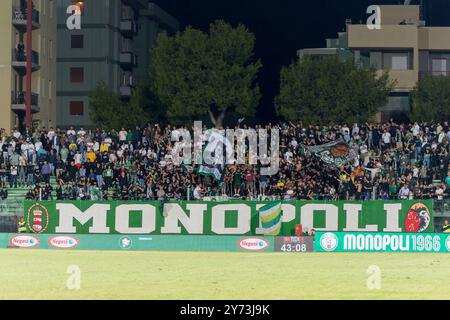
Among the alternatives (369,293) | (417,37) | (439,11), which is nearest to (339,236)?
(369,293)

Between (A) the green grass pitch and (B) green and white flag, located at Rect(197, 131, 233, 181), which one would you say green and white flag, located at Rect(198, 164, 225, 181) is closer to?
(B) green and white flag, located at Rect(197, 131, 233, 181)

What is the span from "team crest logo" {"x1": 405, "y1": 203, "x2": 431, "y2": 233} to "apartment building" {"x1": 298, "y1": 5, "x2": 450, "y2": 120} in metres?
46.9

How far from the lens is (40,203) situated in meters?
54.9

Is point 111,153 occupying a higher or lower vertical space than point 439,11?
lower

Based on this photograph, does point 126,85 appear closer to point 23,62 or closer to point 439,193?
point 23,62

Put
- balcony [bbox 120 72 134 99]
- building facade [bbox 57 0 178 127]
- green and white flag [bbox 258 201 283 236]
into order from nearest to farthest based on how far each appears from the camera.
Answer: green and white flag [bbox 258 201 283 236] < building facade [bbox 57 0 178 127] < balcony [bbox 120 72 134 99]

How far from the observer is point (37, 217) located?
2152 inches

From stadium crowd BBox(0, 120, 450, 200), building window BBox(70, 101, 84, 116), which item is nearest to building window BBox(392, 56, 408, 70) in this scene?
building window BBox(70, 101, 84, 116)

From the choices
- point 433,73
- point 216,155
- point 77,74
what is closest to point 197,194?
point 216,155

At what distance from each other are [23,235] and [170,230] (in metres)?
7.28

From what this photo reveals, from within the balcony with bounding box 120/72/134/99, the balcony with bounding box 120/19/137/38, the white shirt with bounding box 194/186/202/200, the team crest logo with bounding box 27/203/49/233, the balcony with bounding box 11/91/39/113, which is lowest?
the team crest logo with bounding box 27/203/49/233

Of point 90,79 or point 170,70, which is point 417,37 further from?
point 90,79

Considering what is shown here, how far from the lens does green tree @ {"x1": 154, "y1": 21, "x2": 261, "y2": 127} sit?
3629 inches

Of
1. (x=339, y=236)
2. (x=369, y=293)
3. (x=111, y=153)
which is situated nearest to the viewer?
(x=369, y=293)
